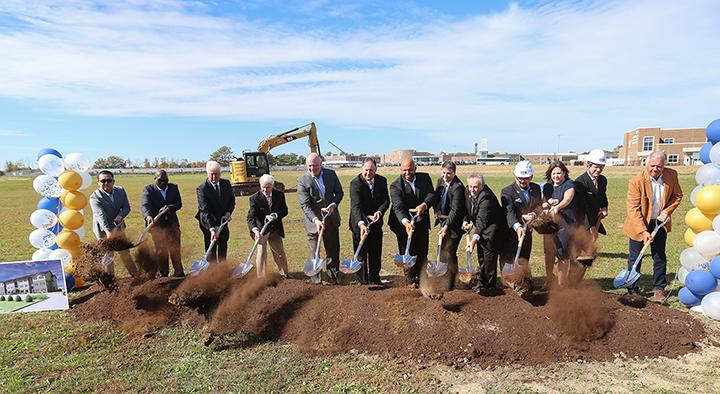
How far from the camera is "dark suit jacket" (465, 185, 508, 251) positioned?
5.41 meters

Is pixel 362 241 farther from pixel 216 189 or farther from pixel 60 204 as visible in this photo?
pixel 60 204

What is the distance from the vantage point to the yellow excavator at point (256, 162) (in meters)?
23.7

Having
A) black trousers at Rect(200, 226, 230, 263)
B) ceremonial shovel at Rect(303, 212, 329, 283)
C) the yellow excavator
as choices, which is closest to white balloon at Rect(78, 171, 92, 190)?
black trousers at Rect(200, 226, 230, 263)

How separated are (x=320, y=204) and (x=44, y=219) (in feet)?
13.3

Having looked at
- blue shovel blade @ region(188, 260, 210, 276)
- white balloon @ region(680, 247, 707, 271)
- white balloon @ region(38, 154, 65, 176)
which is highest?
white balloon @ region(38, 154, 65, 176)

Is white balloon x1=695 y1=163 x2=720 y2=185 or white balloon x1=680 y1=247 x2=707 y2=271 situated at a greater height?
white balloon x1=695 y1=163 x2=720 y2=185

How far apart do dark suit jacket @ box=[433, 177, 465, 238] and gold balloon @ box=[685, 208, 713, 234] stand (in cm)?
279

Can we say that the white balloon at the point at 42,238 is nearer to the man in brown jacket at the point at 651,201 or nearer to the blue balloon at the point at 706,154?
the man in brown jacket at the point at 651,201

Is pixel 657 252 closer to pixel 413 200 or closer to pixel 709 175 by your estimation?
pixel 709 175

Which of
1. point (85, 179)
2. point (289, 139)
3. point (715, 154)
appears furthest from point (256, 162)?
point (715, 154)

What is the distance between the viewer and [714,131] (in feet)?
18.7

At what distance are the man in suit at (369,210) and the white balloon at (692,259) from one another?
12.3ft

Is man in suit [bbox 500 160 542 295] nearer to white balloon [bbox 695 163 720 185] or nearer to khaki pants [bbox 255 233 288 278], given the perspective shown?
white balloon [bbox 695 163 720 185]

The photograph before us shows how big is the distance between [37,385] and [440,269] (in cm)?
416
